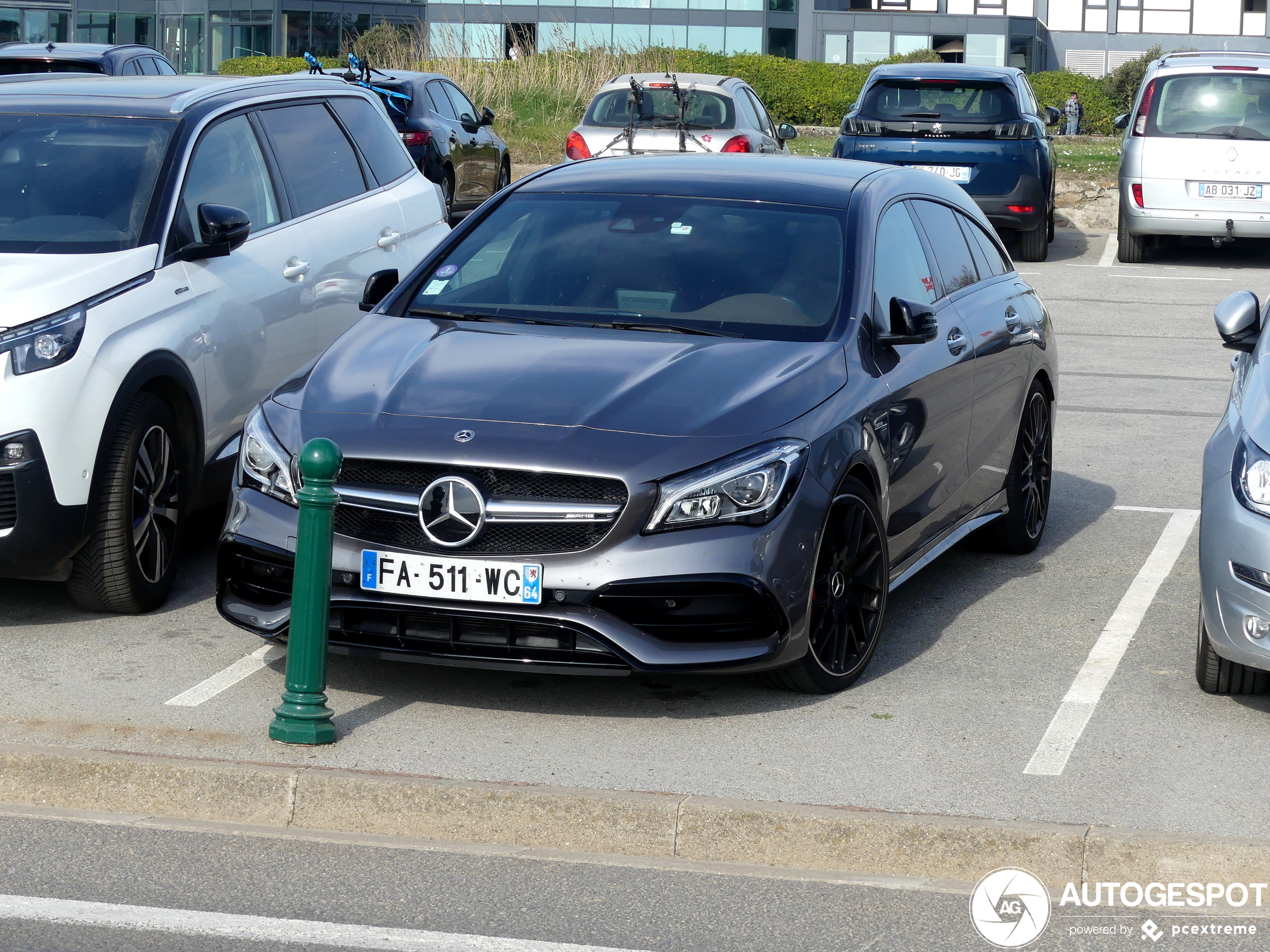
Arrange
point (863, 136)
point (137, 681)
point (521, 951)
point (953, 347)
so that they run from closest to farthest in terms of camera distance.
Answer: point (521, 951) < point (137, 681) < point (953, 347) < point (863, 136)

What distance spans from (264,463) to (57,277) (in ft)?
4.15

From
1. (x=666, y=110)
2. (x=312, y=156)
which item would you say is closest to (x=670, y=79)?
(x=666, y=110)

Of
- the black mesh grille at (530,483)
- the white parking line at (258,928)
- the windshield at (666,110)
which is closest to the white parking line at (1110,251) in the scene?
the windshield at (666,110)

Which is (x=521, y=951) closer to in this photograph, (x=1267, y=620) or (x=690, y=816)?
(x=690, y=816)

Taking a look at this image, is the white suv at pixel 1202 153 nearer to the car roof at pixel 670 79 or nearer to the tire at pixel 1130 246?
the tire at pixel 1130 246

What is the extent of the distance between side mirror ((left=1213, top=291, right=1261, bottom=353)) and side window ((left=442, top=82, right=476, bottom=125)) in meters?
14.2

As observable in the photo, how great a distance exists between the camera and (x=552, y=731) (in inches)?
207

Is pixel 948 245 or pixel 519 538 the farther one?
pixel 948 245

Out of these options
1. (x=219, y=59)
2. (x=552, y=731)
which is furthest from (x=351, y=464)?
(x=219, y=59)

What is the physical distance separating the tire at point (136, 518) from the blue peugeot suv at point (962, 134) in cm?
1116

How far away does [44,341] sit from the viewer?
19.5 feet

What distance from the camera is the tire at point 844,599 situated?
548 cm

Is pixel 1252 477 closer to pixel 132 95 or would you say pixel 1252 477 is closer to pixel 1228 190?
pixel 132 95

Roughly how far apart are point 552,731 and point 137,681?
1.41 meters
